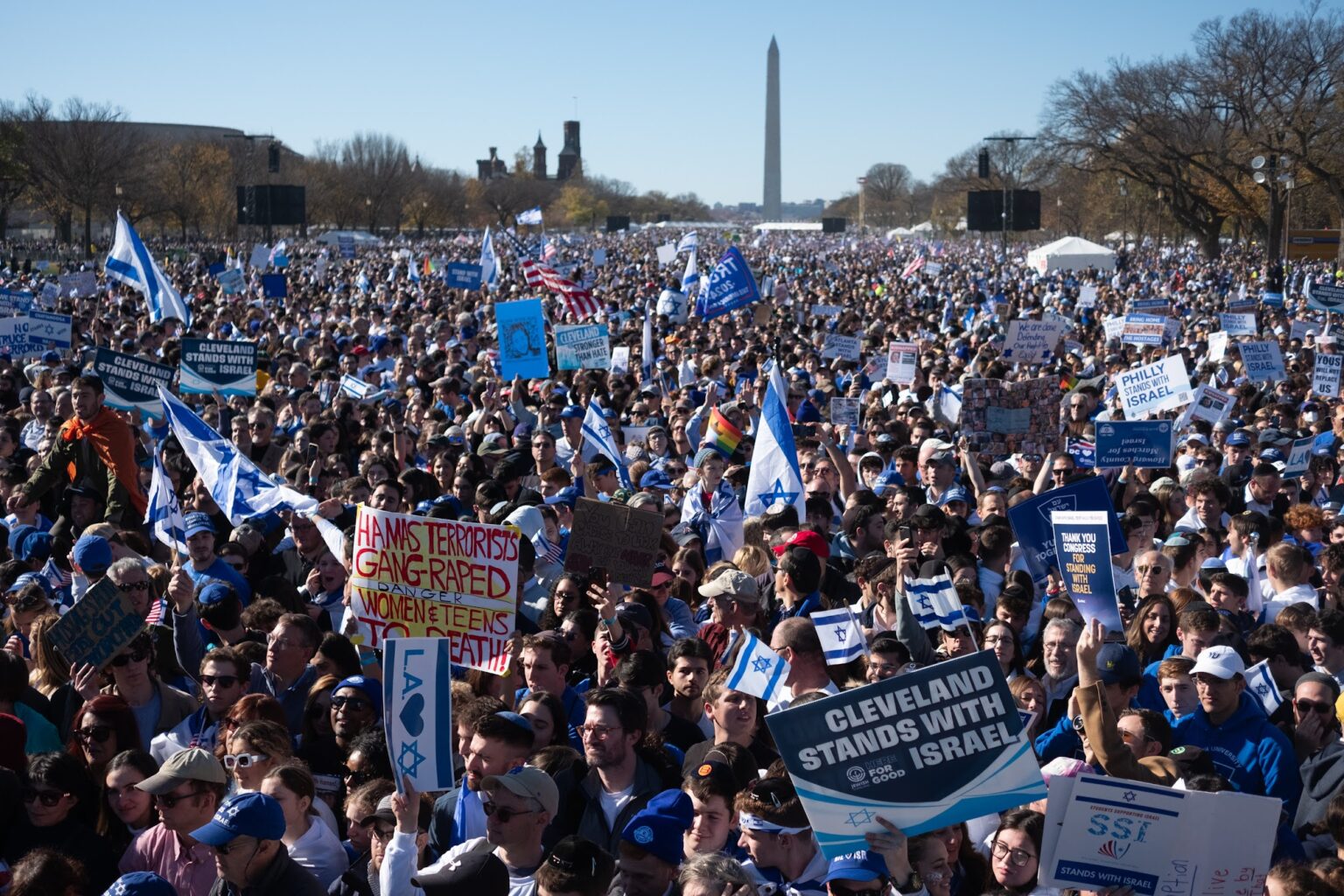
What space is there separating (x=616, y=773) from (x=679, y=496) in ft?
18.3

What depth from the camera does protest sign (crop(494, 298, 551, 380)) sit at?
14992 millimetres

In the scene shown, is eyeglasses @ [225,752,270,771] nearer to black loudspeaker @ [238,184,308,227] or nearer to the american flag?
the american flag

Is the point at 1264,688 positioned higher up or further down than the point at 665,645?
higher up

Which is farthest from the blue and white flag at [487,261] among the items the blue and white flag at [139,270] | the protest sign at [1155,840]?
the protest sign at [1155,840]

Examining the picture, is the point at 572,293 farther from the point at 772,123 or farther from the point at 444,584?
the point at 772,123

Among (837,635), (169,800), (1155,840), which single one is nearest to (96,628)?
(169,800)

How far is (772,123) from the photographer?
169375 mm

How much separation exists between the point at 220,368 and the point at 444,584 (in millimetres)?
7961

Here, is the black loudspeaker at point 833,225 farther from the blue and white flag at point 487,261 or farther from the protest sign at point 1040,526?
the protest sign at point 1040,526

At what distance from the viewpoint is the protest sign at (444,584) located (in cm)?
639

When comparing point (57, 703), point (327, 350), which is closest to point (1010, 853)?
point (57, 703)

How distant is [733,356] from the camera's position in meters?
21.3

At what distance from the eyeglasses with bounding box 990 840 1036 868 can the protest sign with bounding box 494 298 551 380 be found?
10.9 m

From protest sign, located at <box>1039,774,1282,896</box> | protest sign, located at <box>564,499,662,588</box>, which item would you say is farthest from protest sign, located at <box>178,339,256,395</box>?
protest sign, located at <box>1039,774,1282,896</box>
